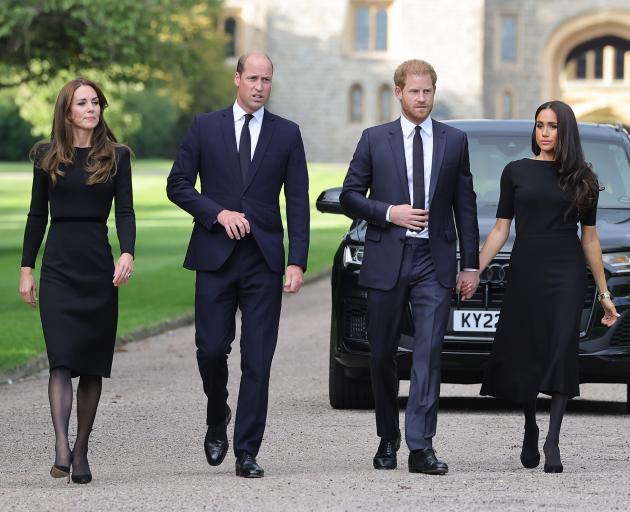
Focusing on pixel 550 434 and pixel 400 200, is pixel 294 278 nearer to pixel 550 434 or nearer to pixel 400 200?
pixel 400 200

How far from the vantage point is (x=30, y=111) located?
4788 centimetres

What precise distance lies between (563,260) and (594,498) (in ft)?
4.68

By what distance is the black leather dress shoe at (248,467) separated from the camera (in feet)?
23.9

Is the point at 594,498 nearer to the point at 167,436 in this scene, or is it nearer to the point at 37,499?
the point at 37,499

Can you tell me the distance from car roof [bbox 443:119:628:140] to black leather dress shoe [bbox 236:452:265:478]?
405 cm

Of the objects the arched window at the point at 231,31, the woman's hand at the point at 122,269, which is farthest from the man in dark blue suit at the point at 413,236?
the arched window at the point at 231,31

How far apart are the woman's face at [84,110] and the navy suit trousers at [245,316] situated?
80 centimetres

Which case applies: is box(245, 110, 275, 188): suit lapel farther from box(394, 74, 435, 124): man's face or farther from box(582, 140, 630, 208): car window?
box(582, 140, 630, 208): car window

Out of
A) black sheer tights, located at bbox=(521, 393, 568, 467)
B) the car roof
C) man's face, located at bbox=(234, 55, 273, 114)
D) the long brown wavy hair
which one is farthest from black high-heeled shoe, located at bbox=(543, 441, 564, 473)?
the car roof

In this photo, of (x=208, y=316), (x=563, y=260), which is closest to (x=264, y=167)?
(x=208, y=316)

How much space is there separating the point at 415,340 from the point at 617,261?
240cm

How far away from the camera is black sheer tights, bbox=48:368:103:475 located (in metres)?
7.17

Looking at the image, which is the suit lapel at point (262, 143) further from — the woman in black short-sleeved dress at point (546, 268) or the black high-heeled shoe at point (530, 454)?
the black high-heeled shoe at point (530, 454)

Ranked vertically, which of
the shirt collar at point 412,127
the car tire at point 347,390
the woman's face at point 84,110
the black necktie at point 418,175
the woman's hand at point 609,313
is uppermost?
the woman's face at point 84,110
